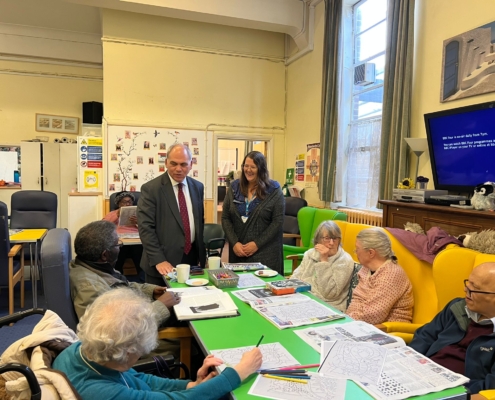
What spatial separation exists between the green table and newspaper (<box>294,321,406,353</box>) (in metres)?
0.04

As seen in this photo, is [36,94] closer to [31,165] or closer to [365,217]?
[31,165]

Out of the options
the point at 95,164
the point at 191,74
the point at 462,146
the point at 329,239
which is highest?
the point at 191,74

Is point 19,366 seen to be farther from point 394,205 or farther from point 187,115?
point 187,115

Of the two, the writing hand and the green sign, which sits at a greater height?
the green sign

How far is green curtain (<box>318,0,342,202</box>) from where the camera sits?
15.5 ft

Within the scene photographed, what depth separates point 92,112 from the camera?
277 inches

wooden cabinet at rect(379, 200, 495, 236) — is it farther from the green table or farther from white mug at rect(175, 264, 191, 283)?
white mug at rect(175, 264, 191, 283)

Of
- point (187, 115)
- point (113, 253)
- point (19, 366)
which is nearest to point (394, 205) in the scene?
point (113, 253)

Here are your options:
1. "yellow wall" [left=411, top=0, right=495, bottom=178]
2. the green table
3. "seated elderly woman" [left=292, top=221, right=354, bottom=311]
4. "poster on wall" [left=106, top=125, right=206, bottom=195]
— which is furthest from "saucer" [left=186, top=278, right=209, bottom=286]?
"poster on wall" [left=106, top=125, right=206, bottom=195]

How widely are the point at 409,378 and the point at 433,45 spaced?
318 centimetres

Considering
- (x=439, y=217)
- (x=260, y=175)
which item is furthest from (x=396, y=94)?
(x=260, y=175)

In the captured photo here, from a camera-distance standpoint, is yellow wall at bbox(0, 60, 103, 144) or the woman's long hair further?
yellow wall at bbox(0, 60, 103, 144)

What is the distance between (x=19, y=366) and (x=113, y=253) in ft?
2.93

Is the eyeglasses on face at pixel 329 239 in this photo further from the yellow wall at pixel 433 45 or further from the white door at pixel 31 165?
the white door at pixel 31 165
